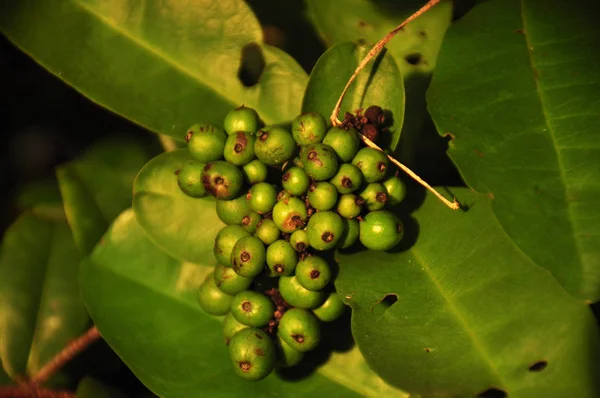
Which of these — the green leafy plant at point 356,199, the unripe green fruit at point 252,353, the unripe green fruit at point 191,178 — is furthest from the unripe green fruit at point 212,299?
the unripe green fruit at point 191,178

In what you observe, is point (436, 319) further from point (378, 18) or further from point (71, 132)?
point (71, 132)

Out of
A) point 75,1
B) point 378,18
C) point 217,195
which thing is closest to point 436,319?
point 217,195

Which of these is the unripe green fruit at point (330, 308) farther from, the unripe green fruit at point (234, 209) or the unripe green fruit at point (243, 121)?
the unripe green fruit at point (243, 121)

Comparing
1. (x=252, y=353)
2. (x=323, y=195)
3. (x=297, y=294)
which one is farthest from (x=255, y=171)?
(x=252, y=353)

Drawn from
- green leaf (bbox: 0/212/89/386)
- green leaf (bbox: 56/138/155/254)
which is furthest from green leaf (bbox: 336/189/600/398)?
green leaf (bbox: 0/212/89/386)

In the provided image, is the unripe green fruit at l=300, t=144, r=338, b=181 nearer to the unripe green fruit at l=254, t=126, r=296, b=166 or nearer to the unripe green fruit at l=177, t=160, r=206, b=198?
the unripe green fruit at l=254, t=126, r=296, b=166

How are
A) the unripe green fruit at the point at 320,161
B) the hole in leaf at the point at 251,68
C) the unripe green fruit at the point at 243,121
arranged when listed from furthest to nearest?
the hole in leaf at the point at 251,68, the unripe green fruit at the point at 243,121, the unripe green fruit at the point at 320,161

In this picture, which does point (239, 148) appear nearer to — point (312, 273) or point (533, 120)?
point (312, 273)
